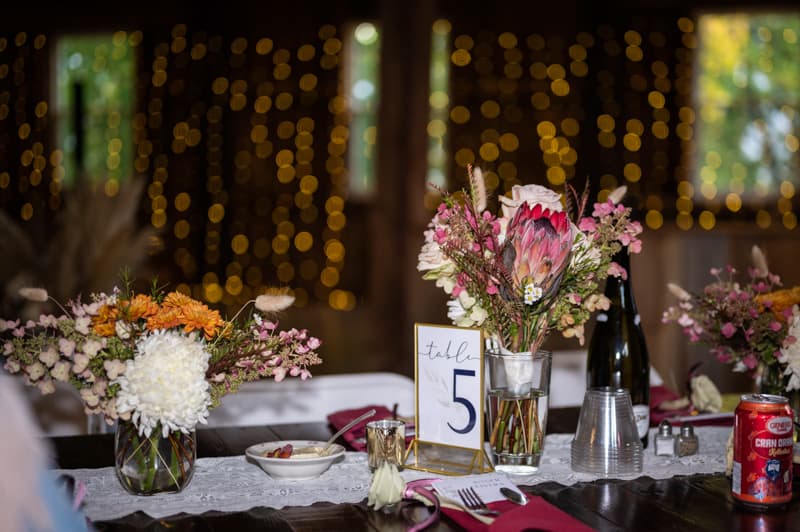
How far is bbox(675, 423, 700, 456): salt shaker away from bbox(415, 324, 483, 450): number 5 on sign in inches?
16.1

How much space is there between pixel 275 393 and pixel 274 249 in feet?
10.3

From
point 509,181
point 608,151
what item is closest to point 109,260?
point 509,181

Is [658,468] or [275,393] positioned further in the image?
[275,393]

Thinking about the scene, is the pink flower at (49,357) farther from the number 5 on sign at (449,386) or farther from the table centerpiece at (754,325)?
the table centerpiece at (754,325)

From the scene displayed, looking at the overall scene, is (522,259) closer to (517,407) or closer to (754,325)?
(517,407)

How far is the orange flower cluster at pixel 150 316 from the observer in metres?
1.24

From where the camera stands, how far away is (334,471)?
4.82 feet

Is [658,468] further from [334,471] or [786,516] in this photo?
[334,471]

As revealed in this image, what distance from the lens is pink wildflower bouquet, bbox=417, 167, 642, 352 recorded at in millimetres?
1381

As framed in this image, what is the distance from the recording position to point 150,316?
1.25 metres

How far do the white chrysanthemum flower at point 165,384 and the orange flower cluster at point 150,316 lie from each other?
0.02 metres

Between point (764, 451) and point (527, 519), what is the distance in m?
0.38

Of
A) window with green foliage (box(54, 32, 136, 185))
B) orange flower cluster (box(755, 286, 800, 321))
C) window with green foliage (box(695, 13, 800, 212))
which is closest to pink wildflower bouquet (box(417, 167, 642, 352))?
orange flower cluster (box(755, 286, 800, 321))

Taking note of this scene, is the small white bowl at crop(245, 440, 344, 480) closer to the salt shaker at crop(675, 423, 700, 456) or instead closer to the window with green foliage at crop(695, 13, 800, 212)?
the salt shaker at crop(675, 423, 700, 456)
